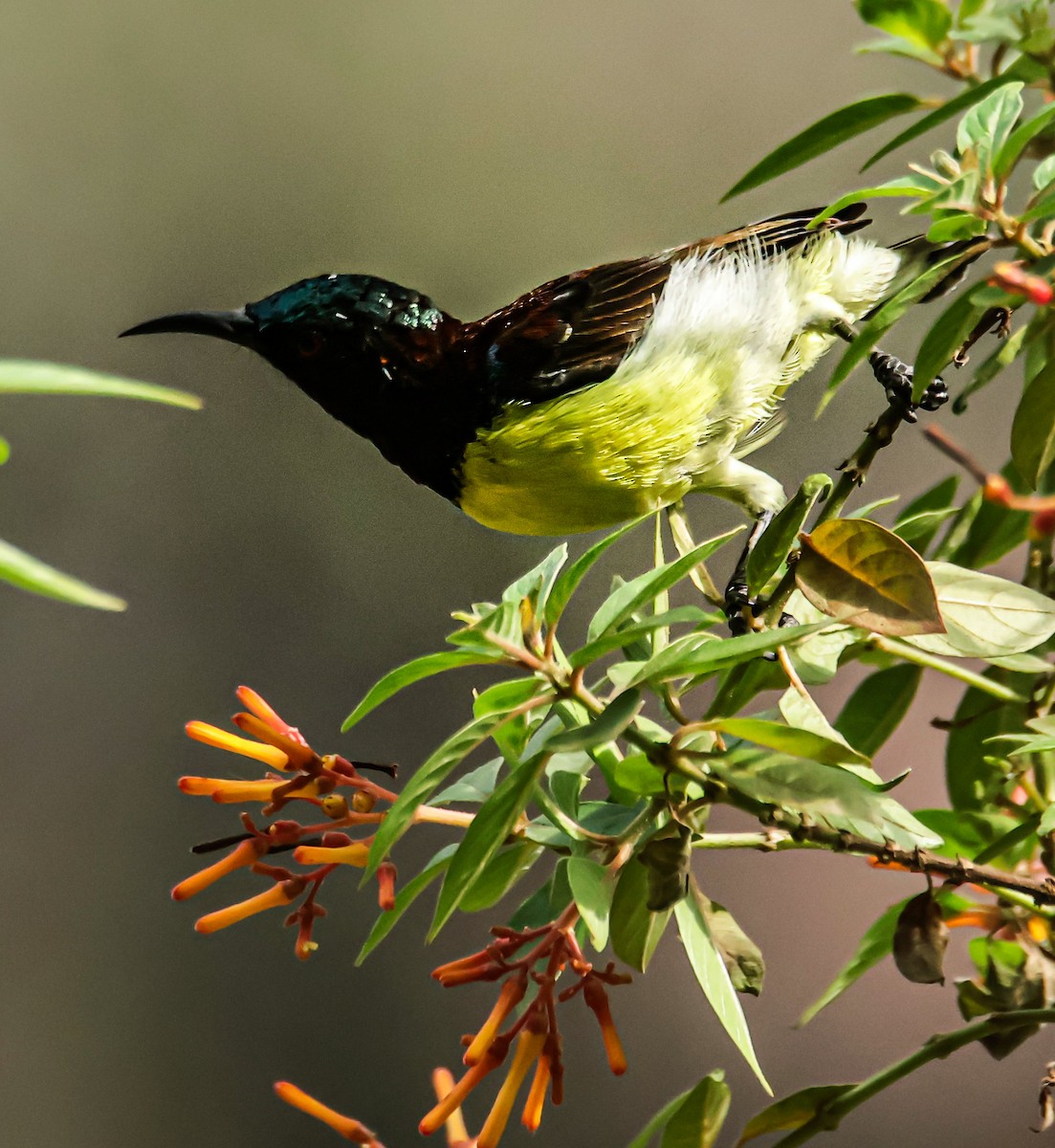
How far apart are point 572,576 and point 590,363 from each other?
0.22 metres

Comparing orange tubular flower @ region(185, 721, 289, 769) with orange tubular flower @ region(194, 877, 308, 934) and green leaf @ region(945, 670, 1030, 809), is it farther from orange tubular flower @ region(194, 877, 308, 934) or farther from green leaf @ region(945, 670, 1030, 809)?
green leaf @ region(945, 670, 1030, 809)

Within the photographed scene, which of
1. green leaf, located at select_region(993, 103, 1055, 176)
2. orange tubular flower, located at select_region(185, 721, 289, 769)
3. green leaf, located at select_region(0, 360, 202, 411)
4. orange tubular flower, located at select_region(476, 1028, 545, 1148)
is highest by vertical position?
green leaf, located at select_region(993, 103, 1055, 176)

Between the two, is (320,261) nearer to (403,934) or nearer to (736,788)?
(403,934)

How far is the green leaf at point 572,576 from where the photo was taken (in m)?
0.28

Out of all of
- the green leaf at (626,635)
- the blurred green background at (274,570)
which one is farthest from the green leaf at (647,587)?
the blurred green background at (274,570)

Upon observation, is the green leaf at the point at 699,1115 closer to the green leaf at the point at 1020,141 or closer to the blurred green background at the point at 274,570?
the green leaf at the point at 1020,141

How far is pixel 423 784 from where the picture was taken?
268 millimetres

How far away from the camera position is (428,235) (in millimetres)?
979

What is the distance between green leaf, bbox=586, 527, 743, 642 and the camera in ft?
0.86

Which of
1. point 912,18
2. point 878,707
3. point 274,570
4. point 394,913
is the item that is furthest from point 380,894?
point 274,570

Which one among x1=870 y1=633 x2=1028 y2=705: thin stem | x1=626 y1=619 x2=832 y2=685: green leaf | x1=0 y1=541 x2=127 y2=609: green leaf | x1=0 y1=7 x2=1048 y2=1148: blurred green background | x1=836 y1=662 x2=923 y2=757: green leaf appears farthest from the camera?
x1=0 y1=7 x2=1048 y2=1148: blurred green background

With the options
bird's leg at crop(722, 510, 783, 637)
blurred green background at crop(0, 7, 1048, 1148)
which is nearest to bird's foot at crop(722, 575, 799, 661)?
bird's leg at crop(722, 510, 783, 637)

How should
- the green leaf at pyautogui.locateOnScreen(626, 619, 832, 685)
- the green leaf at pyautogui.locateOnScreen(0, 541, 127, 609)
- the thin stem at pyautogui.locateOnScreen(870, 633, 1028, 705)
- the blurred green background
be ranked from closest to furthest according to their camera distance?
the green leaf at pyautogui.locateOnScreen(0, 541, 127, 609)
the green leaf at pyautogui.locateOnScreen(626, 619, 832, 685)
the thin stem at pyautogui.locateOnScreen(870, 633, 1028, 705)
the blurred green background

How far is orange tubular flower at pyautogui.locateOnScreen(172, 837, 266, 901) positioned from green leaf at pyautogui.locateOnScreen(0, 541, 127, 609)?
15cm
